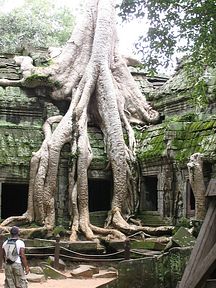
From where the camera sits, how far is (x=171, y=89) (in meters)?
15.6

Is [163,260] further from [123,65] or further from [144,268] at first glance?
[123,65]

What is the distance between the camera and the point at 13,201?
17.5m

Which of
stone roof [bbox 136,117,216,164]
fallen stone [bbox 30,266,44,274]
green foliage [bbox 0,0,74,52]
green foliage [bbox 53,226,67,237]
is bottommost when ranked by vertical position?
fallen stone [bbox 30,266,44,274]

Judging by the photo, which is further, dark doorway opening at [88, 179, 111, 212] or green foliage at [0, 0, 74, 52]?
green foliage at [0, 0, 74, 52]

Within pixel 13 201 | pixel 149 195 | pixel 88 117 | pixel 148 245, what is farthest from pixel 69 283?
pixel 13 201

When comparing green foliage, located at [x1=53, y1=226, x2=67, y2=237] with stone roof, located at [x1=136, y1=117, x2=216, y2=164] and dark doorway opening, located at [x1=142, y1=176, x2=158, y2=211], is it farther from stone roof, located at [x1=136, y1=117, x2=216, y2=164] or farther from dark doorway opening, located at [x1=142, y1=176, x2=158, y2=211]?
stone roof, located at [x1=136, y1=117, x2=216, y2=164]

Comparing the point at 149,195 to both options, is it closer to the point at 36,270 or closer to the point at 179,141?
the point at 179,141

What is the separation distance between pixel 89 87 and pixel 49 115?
1.29 metres

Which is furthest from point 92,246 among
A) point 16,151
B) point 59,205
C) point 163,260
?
point 163,260

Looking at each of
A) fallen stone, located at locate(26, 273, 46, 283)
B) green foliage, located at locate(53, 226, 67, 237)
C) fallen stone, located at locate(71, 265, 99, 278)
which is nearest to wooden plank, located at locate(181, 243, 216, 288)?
fallen stone, located at locate(26, 273, 46, 283)

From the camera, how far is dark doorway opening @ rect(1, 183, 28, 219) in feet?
56.3

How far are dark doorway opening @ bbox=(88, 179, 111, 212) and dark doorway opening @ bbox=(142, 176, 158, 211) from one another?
1250 millimetres

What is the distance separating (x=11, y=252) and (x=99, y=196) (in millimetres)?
9620

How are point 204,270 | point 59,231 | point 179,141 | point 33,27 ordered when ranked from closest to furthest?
1. point 204,270
2. point 179,141
3. point 59,231
4. point 33,27
